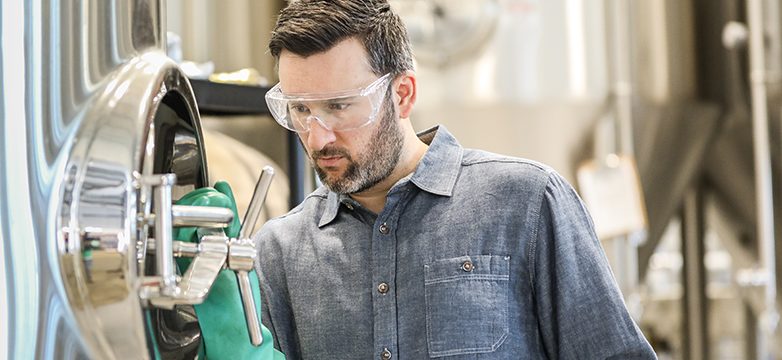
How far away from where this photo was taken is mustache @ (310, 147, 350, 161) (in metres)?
1.49

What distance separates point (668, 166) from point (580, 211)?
263 centimetres

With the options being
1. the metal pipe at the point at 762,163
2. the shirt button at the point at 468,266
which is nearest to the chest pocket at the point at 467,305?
the shirt button at the point at 468,266

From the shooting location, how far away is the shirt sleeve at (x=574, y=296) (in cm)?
147

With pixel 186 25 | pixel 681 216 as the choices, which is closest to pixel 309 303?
pixel 186 25

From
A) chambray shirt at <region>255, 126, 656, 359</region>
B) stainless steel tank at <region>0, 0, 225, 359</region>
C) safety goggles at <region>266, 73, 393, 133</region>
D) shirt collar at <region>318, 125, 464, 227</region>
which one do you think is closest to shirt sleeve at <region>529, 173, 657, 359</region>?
chambray shirt at <region>255, 126, 656, 359</region>

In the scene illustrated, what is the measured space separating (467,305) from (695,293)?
3.21 metres

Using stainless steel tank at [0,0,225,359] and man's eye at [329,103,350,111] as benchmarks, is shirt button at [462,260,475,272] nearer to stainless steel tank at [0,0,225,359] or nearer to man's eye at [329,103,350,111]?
man's eye at [329,103,350,111]

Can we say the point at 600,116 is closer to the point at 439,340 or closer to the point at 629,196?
the point at 629,196

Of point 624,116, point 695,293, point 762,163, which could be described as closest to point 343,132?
point 624,116

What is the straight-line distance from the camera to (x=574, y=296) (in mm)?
1471

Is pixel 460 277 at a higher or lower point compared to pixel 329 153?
lower

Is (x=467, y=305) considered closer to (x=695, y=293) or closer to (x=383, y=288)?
(x=383, y=288)

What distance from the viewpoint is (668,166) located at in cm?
407

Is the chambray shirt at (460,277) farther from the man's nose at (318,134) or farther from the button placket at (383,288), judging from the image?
the man's nose at (318,134)
